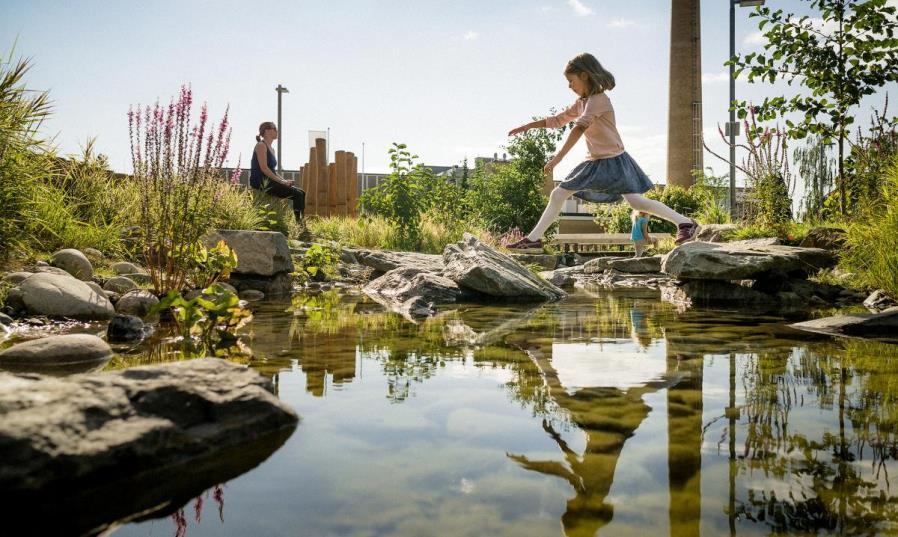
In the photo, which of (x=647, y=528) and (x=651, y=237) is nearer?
(x=647, y=528)

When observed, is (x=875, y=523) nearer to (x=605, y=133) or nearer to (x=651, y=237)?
(x=605, y=133)

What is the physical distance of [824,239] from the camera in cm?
784

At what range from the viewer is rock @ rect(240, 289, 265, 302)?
7172 millimetres

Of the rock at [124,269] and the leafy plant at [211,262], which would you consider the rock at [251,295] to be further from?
the rock at [124,269]

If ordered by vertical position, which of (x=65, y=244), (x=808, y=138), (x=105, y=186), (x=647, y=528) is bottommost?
(x=647, y=528)

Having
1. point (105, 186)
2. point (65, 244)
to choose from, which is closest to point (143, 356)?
point (65, 244)

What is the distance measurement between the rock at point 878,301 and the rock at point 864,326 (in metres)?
1.59

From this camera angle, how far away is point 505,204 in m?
18.3

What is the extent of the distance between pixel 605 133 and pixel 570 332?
2.96 m

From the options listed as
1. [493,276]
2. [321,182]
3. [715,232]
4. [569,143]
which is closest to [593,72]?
[569,143]

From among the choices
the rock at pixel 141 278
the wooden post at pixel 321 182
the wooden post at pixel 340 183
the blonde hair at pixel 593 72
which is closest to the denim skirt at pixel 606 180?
the blonde hair at pixel 593 72

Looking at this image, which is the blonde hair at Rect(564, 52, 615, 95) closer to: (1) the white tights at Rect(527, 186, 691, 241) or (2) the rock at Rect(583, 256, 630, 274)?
(1) the white tights at Rect(527, 186, 691, 241)

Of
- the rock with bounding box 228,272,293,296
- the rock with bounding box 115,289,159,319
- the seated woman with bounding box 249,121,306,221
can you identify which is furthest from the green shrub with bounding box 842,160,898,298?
the seated woman with bounding box 249,121,306,221

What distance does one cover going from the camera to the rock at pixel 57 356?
126 inches
